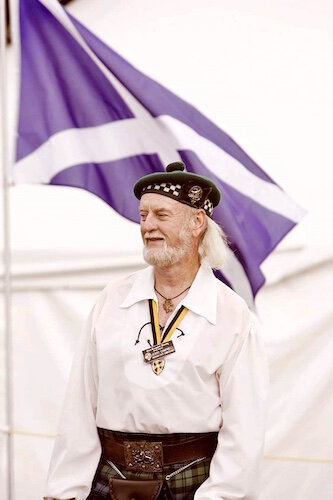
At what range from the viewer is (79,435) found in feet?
4.92

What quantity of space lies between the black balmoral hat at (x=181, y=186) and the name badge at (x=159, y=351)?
0.98 feet

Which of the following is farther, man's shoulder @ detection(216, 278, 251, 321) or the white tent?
the white tent

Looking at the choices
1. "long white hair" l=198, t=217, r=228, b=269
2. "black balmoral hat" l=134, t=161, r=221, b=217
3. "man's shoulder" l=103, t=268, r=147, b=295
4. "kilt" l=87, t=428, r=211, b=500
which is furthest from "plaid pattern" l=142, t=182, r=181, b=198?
"kilt" l=87, t=428, r=211, b=500

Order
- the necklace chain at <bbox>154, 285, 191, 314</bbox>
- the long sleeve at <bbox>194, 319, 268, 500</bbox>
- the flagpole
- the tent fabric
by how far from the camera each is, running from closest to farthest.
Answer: the long sleeve at <bbox>194, 319, 268, 500</bbox> → the necklace chain at <bbox>154, 285, 191, 314</bbox> → the flagpole → the tent fabric

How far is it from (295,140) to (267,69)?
0.27 metres

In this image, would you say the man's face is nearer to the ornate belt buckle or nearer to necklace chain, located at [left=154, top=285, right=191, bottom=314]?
necklace chain, located at [left=154, top=285, right=191, bottom=314]

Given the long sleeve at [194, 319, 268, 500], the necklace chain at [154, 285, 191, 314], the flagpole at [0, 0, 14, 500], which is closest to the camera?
the long sleeve at [194, 319, 268, 500]

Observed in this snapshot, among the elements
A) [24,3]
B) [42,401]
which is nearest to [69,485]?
[42,401]

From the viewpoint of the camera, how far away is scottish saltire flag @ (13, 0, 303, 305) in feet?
6.02

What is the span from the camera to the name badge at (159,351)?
4.65 ft

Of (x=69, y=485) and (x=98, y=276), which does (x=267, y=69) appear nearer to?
(x=98, y=276)

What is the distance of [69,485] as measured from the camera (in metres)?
1.48

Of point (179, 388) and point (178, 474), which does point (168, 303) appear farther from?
point (178, 474)

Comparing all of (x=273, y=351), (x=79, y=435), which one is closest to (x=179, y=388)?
(x=79, y=435)
